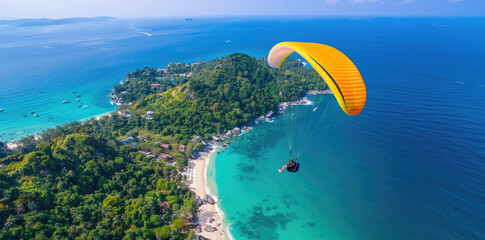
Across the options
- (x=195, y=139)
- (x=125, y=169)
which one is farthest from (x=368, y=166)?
(x=125, y=169)

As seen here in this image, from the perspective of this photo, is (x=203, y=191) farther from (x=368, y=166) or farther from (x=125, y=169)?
(x=368, y=166)

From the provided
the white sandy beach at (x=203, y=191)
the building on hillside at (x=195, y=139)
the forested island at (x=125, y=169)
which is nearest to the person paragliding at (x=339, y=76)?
the white sandy beach at (x=203, y=191)

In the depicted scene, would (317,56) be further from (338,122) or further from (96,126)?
(96,126)

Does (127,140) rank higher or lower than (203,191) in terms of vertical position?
higher

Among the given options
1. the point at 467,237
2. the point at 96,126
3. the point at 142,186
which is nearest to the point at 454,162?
the point at 467,237

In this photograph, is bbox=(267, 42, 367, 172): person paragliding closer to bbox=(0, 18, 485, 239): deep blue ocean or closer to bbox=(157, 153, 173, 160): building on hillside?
bbox=(0, 18, 485, 239): deep blue ocean
